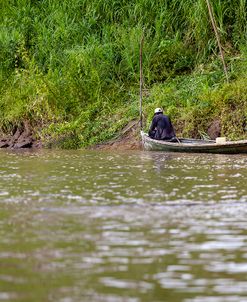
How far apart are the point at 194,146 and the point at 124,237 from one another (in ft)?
32.7

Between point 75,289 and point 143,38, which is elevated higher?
point 143,38

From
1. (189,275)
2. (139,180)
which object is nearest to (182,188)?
(139,180)

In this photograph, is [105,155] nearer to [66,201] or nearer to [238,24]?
[238,24]

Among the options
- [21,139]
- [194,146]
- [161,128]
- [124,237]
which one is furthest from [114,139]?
[124,237]

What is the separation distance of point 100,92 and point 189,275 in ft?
51.4

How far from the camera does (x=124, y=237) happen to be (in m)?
6.99

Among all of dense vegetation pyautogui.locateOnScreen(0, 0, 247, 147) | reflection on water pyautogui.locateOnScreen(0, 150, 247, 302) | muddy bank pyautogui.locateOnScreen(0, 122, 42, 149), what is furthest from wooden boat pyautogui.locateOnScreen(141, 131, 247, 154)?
reflection on water pyautogui.locateOnScreen(0, 150, 247, 302)

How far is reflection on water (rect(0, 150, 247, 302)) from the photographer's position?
5.40m

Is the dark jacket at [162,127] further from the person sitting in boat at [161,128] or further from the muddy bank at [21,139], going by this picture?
the muddy bank at [21,139]

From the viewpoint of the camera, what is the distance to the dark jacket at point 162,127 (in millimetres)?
18047

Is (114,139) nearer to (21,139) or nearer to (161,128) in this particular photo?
(161,128)

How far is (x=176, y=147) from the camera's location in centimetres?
1741

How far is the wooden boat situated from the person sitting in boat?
0.15m

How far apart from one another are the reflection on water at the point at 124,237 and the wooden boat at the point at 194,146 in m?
3.84
